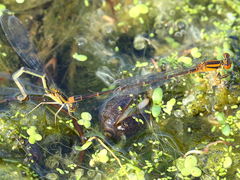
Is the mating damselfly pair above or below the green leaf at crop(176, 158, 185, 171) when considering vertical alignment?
above

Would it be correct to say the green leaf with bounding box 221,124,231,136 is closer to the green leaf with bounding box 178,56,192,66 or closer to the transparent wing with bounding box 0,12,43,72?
the green leaf with bounding box 178,56,192,66

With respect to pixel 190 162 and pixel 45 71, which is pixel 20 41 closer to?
pixel 45 71

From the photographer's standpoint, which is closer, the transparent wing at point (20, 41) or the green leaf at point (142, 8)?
the transparent wing at point (20, 41)

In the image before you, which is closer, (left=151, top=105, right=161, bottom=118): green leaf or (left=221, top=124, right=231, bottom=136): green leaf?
(left=221, top=124, right=231, bottom=136): green leaf

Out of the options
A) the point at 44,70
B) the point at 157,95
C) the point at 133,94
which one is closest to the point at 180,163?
the point at 157,95

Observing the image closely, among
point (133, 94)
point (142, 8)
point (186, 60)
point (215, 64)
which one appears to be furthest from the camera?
point (142, 8)

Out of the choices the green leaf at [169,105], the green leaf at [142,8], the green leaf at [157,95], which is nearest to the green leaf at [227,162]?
the green leaf at [169,105]

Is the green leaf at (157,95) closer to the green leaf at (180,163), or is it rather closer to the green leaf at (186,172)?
the green leaf at (180,163)

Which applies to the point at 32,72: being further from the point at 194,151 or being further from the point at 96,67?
the point at 194,151

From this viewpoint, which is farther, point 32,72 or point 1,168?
point 32,72

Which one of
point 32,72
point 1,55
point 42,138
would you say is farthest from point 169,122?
point 1,55

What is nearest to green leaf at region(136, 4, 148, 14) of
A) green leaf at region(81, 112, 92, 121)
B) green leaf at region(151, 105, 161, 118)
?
green leaf at region(151, 105, 161, 118)
